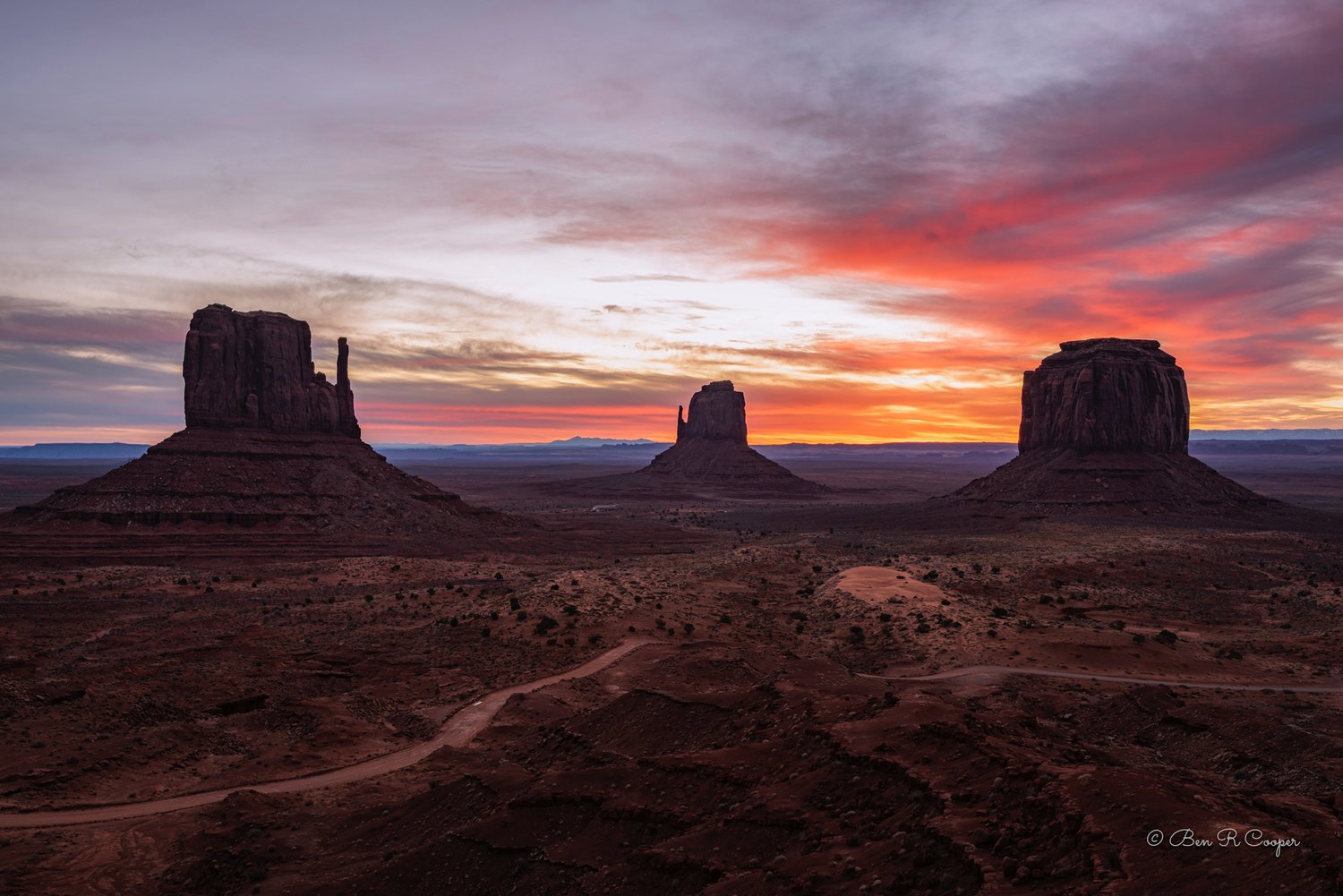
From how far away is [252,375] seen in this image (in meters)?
94.6

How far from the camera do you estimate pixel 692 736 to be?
22969mm

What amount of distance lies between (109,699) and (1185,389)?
14553cm

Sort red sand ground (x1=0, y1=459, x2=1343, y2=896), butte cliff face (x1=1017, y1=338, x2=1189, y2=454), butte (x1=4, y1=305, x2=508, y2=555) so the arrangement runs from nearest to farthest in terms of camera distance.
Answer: red sand ground (x1=0, y1=459, x2=1343, y2=896) < butte (x1=4, y1=305, x2=508, y2=555) < butte cliff face (x1=1017, y1=338, x2=1189, y2=454)

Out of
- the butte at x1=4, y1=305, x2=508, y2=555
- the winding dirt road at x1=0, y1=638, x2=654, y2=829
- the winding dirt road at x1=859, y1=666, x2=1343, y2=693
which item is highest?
the butte at x1=4, y1=305, x2=508, y2=555

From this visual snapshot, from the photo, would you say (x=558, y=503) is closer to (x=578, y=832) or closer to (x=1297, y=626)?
(x=1297, y=626)

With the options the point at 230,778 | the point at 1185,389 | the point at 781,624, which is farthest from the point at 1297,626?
the point at 1185,389

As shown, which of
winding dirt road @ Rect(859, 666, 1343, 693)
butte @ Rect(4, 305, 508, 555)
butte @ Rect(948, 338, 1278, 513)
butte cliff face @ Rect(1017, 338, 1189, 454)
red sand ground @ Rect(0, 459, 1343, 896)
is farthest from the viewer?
butte cliff face @ Rect(1017, 338, 1189, 454)

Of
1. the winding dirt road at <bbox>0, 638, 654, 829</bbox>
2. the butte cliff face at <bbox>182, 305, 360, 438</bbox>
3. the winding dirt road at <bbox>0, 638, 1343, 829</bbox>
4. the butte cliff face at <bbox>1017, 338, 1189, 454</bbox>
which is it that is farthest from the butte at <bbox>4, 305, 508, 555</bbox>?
the butte cliff face at <bbox>1017, 338, 1189, 454</bbox>

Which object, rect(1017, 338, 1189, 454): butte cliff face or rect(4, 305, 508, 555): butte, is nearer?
rect(4, 305, 508, 555): butte

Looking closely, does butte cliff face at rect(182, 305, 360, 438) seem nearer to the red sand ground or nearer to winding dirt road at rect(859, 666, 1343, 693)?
the red sand ground

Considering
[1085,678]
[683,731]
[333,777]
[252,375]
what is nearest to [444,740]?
[333,777]

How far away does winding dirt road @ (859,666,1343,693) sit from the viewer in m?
32.6

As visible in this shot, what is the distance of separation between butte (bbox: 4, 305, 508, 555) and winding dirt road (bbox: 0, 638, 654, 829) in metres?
50.3

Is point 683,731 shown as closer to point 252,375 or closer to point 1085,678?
point 1085,678
